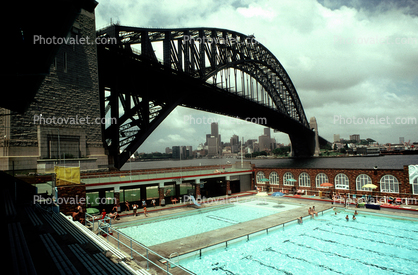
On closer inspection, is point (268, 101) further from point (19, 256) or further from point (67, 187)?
point (19, 256)

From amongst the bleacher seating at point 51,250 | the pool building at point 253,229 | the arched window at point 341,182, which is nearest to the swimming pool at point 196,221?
the pool building at point 253,229

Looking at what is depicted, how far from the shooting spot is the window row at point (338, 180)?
76.5 feet

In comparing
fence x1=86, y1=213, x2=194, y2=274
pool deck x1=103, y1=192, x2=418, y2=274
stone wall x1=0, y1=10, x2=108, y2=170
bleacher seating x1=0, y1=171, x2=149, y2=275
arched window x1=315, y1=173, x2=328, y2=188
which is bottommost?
A: pool deck x1=103, y1=192, x2=418, y2=274

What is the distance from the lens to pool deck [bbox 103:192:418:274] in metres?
13.5

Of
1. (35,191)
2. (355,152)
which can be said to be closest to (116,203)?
(35,191)

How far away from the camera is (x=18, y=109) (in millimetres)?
12352

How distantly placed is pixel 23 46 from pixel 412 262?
56.5 ft

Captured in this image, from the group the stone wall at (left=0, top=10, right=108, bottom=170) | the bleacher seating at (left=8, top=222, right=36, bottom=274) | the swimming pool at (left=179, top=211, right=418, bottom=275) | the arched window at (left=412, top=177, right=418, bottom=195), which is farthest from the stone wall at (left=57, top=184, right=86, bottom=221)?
the arched window at (left=412, top=177, right=418, bottom=195)

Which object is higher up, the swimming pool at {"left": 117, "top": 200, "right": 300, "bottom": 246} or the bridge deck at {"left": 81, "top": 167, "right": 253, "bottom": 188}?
the bridge deck at {"left": 81, "top": 167, "right": 253, "bottom": 188}

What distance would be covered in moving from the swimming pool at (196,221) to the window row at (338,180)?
5.48 m

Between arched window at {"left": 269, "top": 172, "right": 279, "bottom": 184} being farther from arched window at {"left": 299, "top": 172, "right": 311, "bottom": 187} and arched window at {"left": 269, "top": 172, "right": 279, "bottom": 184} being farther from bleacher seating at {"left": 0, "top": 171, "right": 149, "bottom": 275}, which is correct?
bleacher seating at {"left": 0, "top": 171, "right": 149, "bottom": 275}

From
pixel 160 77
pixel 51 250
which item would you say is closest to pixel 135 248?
pixel 51 250

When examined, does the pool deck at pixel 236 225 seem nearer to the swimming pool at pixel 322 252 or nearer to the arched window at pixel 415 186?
the swimming pool at pixel 322 252

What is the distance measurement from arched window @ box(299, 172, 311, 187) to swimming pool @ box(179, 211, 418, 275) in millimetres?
10793
